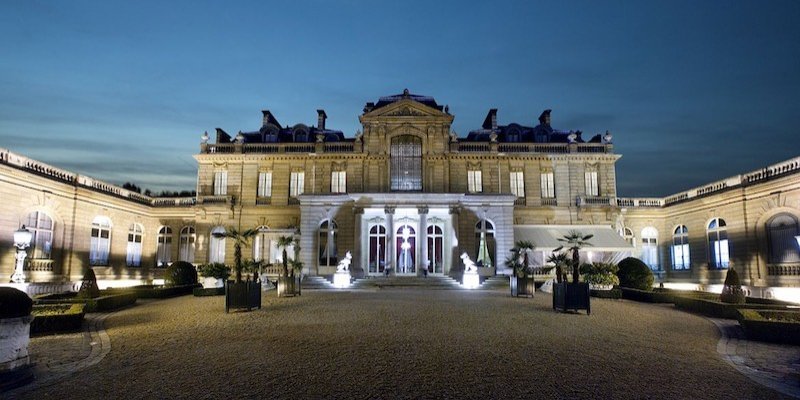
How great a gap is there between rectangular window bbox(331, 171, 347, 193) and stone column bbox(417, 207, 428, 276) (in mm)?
7422

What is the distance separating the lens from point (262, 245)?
33156 mm

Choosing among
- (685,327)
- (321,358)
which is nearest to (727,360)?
(685,327)

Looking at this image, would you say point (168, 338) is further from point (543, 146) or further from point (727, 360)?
point (543, 146)

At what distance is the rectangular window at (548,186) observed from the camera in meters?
33.4

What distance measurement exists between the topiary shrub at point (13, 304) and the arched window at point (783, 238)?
87.3 ft

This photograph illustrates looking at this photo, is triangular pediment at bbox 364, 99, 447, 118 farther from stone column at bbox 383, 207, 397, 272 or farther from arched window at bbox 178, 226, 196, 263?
arched window at bbox 178, 226, 196, 263

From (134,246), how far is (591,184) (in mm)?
31670

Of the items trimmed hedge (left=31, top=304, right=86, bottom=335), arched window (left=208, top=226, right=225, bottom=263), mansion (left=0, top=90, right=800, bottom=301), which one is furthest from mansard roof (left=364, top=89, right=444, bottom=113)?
trimmed hedge (left=31, top=304, right=86, bottom=335)

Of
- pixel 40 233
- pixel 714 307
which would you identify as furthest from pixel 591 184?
pixel 40 233

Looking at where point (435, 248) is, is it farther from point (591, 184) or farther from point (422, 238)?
point (591, 184)

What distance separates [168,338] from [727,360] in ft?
33.3

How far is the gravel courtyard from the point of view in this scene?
5.95 meters

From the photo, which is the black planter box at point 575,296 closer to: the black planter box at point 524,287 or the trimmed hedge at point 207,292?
the black planter box at point 524,287

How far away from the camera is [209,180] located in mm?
34219
